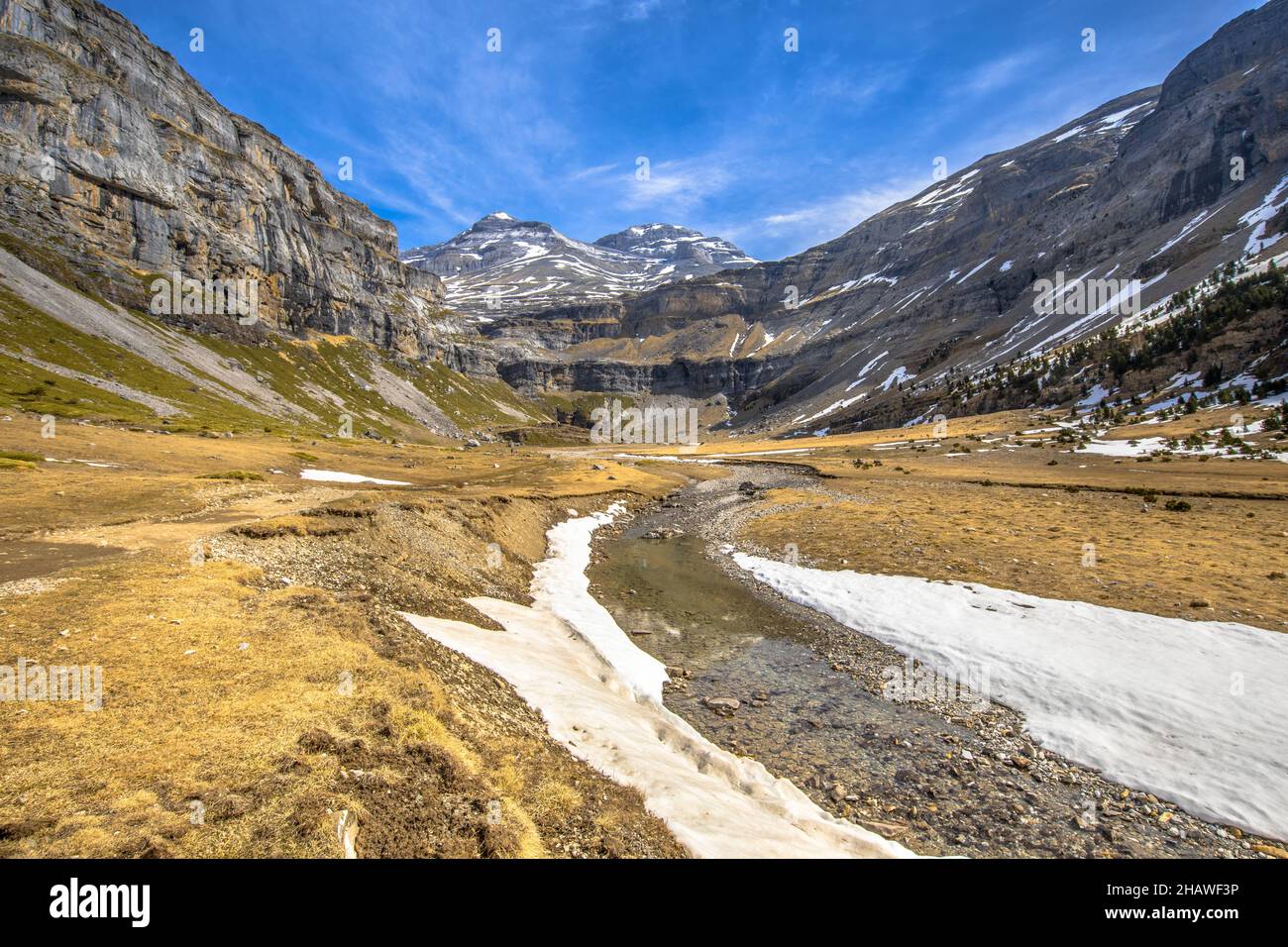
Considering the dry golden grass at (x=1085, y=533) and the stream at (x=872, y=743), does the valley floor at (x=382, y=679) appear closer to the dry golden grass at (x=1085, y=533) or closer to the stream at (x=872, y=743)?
the stream at (x=872, y=743)

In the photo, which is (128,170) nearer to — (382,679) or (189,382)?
(189,382)

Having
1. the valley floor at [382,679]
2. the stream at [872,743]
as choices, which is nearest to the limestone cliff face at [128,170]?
the valley floor at [382,679]

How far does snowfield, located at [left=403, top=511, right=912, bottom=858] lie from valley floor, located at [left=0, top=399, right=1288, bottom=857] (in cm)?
75

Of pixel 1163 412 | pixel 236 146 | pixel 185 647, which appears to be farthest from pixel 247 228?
pixel 1163 412

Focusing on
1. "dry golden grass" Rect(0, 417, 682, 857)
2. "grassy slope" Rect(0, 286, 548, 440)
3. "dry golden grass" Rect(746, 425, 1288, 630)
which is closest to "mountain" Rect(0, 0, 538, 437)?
"grassy slope" Rect(0, 286, 548, 440)

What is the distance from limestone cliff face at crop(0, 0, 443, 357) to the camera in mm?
116938

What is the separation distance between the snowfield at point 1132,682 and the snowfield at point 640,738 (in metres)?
7.33

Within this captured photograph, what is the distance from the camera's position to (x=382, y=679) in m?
12.2

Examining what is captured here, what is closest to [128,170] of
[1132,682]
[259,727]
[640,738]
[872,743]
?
[259,727]

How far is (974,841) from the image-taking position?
1090 centimetres

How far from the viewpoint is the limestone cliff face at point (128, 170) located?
117 metres

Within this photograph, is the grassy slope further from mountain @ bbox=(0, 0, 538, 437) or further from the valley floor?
the valley floor

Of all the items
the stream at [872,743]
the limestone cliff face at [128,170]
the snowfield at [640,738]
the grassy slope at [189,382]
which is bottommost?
the stream at [872,743]

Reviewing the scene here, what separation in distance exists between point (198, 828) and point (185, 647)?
7166 mm
